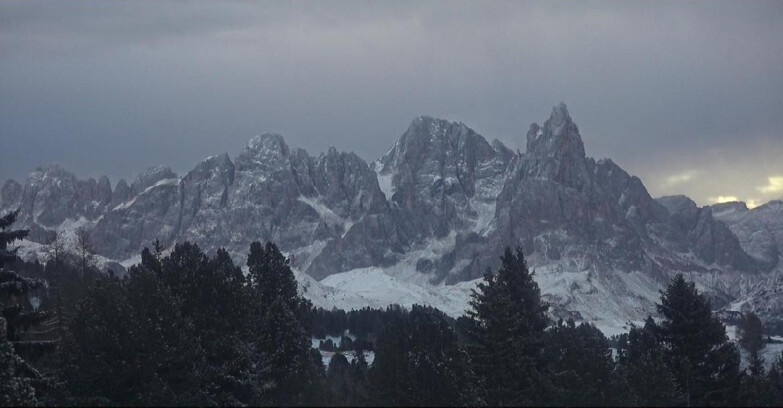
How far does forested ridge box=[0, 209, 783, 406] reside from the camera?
7350 centimetres

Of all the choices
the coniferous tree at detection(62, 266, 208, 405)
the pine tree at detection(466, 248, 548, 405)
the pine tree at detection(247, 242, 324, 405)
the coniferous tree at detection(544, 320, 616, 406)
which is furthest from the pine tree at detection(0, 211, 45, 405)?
the coniferous tree at detection(544, 320, 616, 406)

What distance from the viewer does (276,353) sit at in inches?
3679

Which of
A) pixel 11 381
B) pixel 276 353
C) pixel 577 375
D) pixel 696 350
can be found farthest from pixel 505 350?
pixel 11 381

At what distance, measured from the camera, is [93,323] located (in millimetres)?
78125

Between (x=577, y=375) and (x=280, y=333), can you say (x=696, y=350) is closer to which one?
(x=577, y=375)

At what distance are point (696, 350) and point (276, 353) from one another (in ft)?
105

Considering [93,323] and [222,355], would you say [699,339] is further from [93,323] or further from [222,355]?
[93,323]

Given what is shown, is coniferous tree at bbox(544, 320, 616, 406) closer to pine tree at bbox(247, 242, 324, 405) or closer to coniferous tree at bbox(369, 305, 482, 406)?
coniferous tree at bbox(369, 305, 482, 406)

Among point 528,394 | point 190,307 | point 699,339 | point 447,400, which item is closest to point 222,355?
point 190,307

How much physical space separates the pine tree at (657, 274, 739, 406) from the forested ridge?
108mm

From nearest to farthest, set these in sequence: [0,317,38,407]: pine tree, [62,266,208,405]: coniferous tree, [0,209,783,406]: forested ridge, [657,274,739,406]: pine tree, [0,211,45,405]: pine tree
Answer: [0,317,38,407]: pine tree, [0,211,45,405]: pine tree, [0,209,783,406]: forested ridge, [62,266,208,405]: coniferous tree, [657,274,739,406]: pine tree

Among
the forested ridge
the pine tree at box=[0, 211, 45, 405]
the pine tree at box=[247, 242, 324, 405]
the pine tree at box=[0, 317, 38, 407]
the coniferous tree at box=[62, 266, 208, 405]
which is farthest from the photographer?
the pine tree at box=[247, 242, 324, 405]

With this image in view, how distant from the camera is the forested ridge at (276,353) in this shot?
241 ft

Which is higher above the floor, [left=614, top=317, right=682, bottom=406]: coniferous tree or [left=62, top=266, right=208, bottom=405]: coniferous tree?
[left=62, top=266, right=208, bottom=405]: coniferous tree
